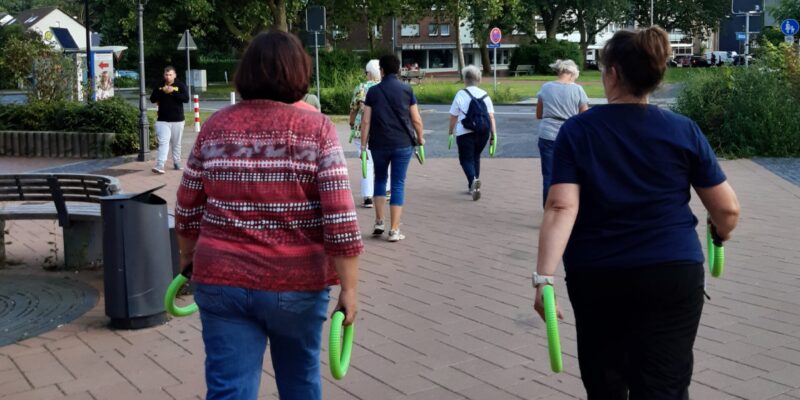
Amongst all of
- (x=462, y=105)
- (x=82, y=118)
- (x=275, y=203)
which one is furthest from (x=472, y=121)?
(x=82, y=118)

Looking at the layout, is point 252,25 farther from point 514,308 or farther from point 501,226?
point 514,308

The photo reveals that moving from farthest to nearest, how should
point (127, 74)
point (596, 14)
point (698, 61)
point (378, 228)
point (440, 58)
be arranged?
point (440, 58), point (698, 61), point (596, 14), point (127, 74), point (378, 228)

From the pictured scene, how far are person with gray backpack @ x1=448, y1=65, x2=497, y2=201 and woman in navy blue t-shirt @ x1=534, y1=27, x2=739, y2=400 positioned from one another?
26.2ft

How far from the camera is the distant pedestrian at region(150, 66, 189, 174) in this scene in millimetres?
14469

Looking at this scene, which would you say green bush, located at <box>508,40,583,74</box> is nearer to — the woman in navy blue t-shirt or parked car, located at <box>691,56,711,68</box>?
parked car, located at <box>691,56,711,68</box>

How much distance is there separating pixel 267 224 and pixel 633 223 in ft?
3.80

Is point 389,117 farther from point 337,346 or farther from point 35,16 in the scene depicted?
point 35,16

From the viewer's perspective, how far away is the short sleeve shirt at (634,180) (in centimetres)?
301

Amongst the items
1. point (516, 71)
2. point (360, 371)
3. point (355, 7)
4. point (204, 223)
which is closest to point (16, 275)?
point (360, 371)

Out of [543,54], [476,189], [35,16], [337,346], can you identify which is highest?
[35,16]

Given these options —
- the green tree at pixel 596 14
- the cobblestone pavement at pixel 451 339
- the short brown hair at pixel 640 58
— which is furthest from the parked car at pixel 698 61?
the short brown hair at pixel 640 58

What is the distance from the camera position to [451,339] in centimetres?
553

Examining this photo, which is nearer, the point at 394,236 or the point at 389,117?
the point at 389,117

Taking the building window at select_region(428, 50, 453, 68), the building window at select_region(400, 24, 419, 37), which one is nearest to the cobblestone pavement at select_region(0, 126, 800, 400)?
the building window at select_region(400, 24, 419, 37)
